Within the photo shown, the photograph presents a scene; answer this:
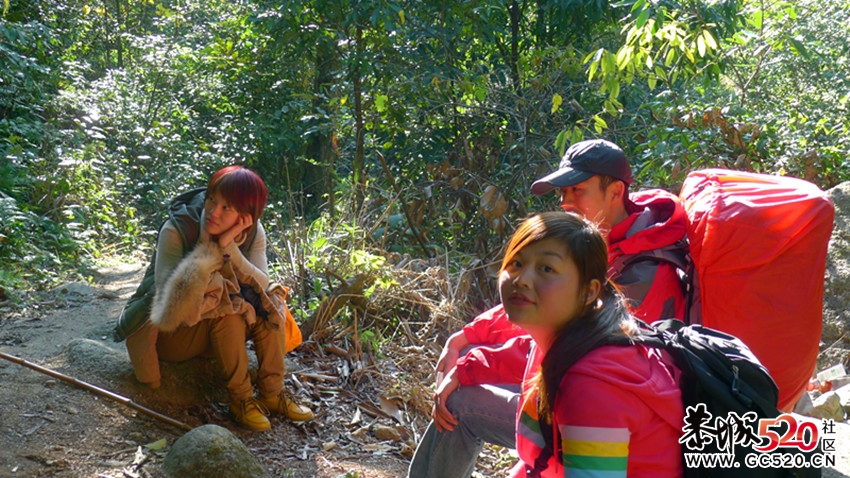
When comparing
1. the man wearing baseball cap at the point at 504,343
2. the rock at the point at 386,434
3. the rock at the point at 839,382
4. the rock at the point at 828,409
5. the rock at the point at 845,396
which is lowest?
the rock at the point at 839,382

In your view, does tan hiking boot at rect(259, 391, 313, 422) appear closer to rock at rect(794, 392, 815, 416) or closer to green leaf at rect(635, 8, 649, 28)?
green leaf at rect(635, 8, 649, 28)

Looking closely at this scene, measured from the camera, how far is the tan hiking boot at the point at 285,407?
376 centimetres

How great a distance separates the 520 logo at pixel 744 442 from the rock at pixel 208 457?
2016mm

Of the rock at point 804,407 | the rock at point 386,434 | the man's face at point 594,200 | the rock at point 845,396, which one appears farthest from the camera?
the rock at point 845,396

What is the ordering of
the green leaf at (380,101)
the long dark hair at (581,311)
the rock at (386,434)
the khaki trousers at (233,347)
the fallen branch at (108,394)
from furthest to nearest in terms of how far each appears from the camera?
the green leaf at (380,101)
the rock at (386,434)
the khaki trousers at (233,347)
the fallen branch at (108,394)
the long dark hair at (581,311)

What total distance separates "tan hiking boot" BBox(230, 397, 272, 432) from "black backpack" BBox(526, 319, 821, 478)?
2337 mm

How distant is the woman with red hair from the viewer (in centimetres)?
325

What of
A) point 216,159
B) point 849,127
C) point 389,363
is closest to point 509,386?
point 389,363

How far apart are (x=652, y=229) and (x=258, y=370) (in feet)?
7.22

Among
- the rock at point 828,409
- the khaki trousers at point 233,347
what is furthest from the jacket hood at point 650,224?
the rock at point 828,409

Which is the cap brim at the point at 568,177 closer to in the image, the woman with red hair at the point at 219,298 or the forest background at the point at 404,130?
the forest background at the point at 404,130

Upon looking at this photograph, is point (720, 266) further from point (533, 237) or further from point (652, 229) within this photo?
point (533, 237)

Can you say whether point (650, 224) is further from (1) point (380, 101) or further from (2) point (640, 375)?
(1) point (380, 101)

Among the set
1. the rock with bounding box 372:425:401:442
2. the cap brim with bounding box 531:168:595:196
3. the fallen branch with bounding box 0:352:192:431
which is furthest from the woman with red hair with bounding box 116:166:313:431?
the cap brim with bounding box 531:168:595:196
